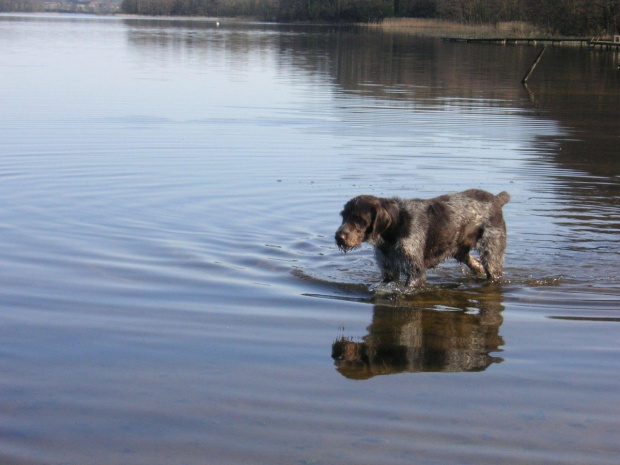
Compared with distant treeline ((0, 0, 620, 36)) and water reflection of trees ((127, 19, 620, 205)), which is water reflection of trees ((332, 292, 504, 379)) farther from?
distant treeline ((0, 0, 620, 36))

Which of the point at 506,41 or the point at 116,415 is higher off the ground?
the point at 506,41

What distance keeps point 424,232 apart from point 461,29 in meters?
78.2

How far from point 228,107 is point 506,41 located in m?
44.4

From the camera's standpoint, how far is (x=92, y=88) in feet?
97.6

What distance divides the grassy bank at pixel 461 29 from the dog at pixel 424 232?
65.7m

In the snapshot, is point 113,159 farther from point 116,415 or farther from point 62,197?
point 116,415

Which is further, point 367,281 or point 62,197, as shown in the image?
point 62,197

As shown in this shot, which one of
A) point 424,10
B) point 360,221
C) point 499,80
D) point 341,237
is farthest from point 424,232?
point 424,10

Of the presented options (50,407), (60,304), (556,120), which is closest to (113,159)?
(60,304)

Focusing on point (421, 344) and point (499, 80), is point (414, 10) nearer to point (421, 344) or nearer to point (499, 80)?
point (499, 80)

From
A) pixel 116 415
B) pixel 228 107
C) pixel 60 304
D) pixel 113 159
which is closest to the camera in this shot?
pixel 116 415

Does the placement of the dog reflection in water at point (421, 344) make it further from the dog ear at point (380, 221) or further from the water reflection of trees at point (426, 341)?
the dog ear at point (380, 221)

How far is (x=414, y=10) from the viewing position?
370ft

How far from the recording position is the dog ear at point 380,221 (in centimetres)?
811
